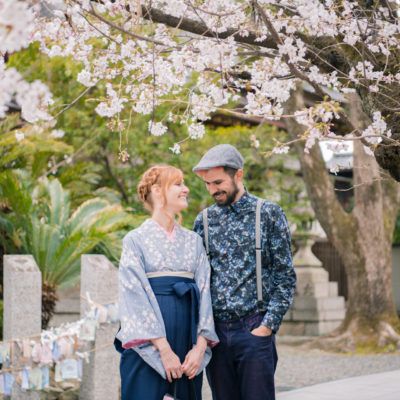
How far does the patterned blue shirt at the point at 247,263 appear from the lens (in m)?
4.41

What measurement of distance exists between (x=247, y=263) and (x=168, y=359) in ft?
2.12

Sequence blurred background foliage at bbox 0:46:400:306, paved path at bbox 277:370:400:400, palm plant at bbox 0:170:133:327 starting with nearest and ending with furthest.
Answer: paved path at bbox 277:370:400:400 < palm plant at bbox 0:170:133:327 < blurred background foliage at bbox 0:46:400:306

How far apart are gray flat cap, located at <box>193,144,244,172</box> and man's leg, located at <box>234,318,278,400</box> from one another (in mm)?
817

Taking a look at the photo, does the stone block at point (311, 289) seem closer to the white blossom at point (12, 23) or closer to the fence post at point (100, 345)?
Answer: the fence post at point (100, 345)

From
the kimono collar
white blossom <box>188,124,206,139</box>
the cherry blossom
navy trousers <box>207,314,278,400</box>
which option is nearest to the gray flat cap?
the kimono collar

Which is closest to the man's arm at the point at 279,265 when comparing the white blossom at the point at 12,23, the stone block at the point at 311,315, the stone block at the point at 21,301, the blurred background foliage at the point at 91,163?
the white blossom at the point at 12,23

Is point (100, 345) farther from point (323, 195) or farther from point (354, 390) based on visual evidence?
point (323, 195)

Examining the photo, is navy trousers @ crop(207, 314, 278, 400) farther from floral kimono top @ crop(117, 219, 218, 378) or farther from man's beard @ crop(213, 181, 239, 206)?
man's beard @ crop(213, 181, 239, 206)

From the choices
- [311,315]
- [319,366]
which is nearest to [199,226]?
[319,366]

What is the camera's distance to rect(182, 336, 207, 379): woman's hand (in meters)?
4.28

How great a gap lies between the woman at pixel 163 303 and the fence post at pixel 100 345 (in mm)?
3351

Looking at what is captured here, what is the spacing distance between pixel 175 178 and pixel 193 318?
0.72 m

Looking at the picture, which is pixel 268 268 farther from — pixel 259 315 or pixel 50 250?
pixel 50 250

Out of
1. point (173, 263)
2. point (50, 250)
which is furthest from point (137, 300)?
point (50, 250)
